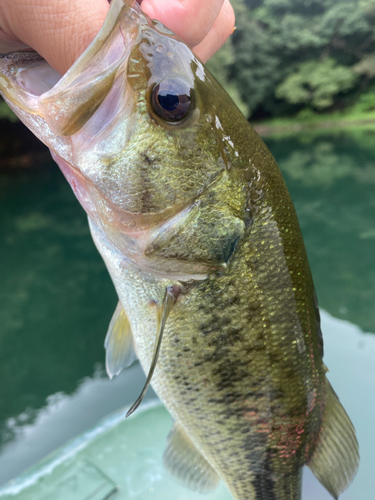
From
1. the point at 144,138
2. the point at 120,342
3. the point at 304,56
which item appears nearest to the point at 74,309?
the point at 120,342

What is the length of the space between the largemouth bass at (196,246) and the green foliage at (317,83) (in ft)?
107

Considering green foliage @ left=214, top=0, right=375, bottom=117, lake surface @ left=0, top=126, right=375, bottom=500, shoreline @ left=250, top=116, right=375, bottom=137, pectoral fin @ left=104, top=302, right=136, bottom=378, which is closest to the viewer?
pectoral fin @ left=104, top=302, right=136, bottom=378

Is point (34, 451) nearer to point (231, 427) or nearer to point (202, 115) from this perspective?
point (231, 427)

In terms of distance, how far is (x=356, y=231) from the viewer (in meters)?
7.77

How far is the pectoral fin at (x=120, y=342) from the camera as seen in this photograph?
1.27 meters

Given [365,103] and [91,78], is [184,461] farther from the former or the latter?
[365,103]

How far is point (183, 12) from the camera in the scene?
37.8 inches

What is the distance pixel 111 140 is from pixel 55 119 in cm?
13

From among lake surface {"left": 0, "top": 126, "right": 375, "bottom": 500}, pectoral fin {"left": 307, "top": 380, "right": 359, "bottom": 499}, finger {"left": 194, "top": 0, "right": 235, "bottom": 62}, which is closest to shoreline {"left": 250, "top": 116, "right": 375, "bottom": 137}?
lake surface {"left": 0, "top": 126, "right": 375, "bottom": 500}

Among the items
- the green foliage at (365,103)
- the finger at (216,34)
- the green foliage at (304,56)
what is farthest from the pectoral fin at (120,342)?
the green foliage at (365,103)

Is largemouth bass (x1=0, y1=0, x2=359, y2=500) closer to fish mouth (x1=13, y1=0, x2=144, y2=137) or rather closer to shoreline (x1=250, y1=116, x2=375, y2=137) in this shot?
fish mouth (x1=13, y1=0, x2=144, y2=137)

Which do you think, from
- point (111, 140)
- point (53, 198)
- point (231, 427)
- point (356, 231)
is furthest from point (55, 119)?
point (53, 198)

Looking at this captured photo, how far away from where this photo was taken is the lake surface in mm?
3523

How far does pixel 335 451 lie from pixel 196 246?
93cm
